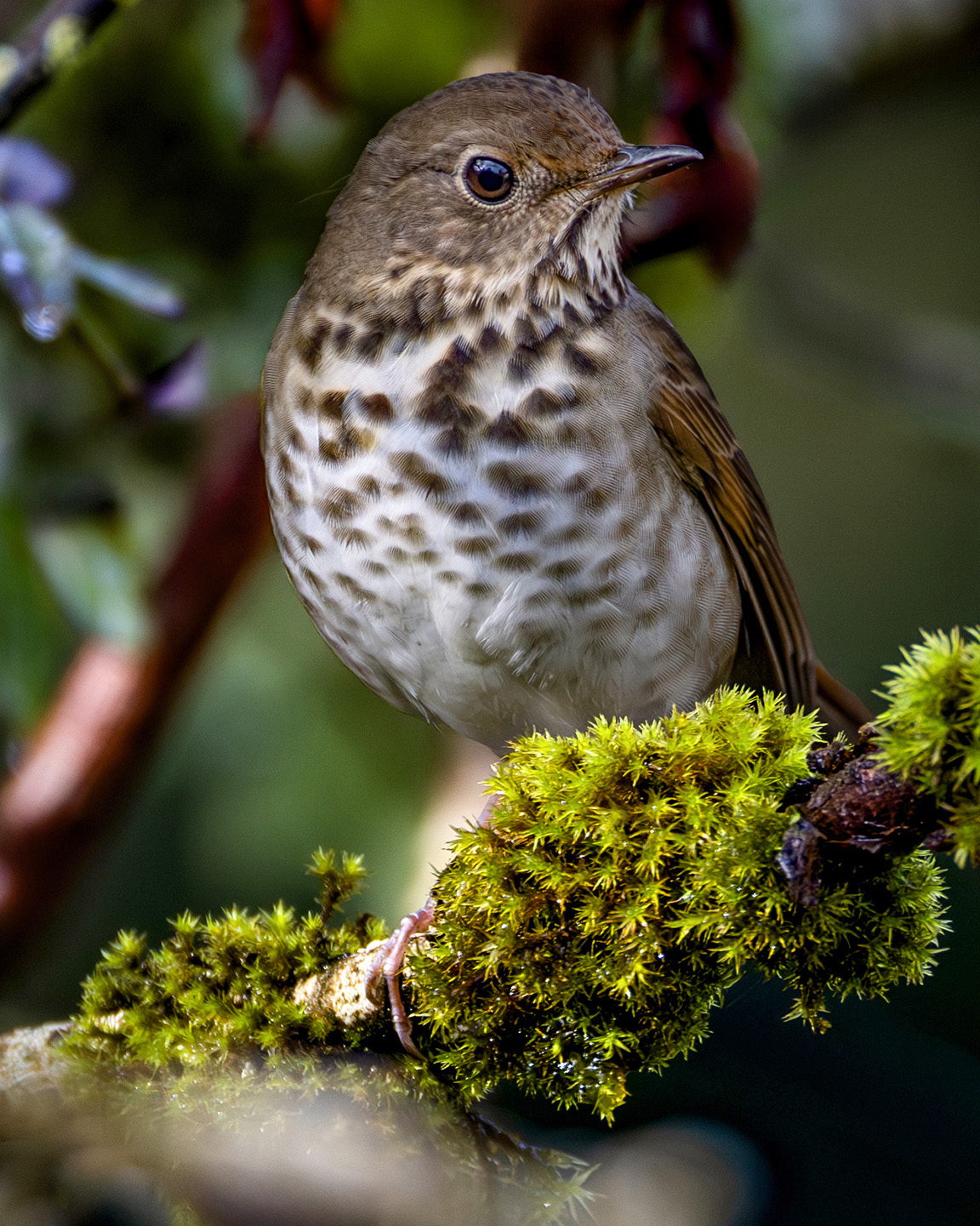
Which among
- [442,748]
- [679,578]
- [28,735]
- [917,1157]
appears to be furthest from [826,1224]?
Answer: [442,748]

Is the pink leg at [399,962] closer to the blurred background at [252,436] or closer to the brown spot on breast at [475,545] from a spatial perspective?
the blurred background at [252,436]

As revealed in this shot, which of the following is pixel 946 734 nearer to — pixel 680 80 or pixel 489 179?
pixel 489 179

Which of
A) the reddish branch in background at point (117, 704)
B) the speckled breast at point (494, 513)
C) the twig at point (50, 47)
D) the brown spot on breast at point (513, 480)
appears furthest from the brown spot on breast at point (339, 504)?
the twig at point (50, 47)

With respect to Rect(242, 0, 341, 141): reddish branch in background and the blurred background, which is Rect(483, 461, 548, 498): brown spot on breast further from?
Rect(242, 0, 341, 141): reddish branch in background

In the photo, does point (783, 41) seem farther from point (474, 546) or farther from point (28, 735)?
point (28, 735)

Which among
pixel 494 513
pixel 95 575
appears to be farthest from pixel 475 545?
pixel 95 575

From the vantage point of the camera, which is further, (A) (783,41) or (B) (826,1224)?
(A) (783,41)

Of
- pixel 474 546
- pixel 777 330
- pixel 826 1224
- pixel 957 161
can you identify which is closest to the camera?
pixel 826 1224
